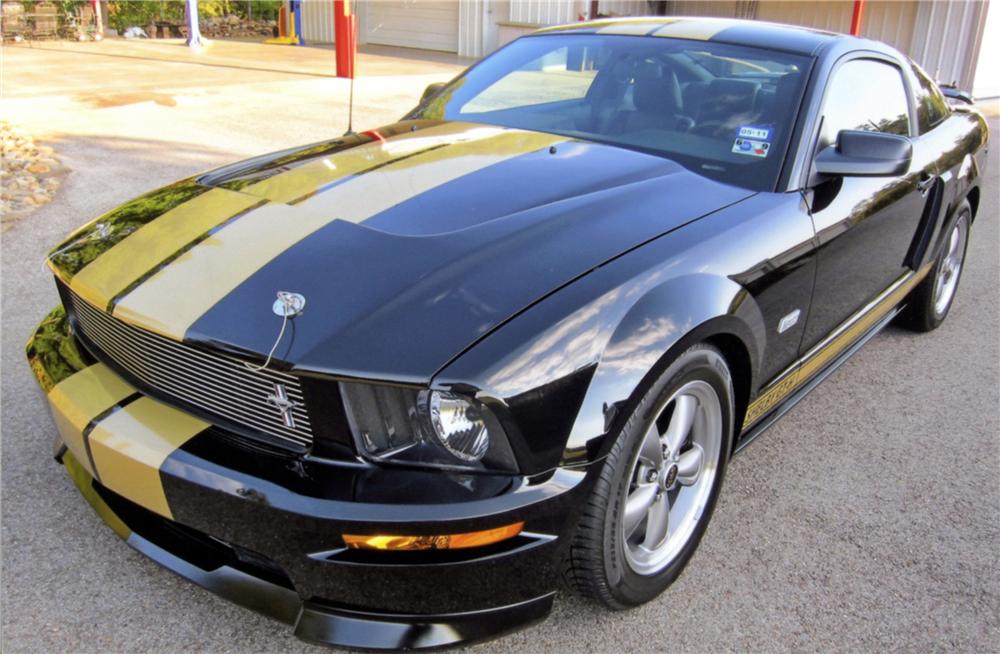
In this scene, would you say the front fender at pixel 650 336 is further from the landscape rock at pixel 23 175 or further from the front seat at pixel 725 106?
the landscape rock at pixel 23 175

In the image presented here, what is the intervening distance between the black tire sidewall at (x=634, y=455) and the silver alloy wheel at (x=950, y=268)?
2353 mm

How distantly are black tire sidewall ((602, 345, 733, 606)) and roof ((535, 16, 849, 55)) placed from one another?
1425 mm

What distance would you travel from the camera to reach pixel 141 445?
6.20ft

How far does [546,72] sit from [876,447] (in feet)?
6.47

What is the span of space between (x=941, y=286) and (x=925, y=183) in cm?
106

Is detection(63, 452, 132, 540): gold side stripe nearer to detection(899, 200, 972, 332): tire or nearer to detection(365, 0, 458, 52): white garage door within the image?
detection(899, 200, 972, 332): tire

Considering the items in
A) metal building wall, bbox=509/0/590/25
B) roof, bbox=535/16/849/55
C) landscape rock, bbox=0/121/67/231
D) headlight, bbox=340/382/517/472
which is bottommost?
landscape rock, bbox=0/121/67/231

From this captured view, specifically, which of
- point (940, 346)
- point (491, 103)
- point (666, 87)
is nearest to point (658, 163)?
point (666, 87)

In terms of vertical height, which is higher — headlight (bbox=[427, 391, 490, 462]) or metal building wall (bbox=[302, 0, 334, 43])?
metal building wall (bbox=[302, 0, 334, 43])

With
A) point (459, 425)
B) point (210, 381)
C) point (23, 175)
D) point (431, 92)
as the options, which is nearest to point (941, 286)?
point (431, 92)

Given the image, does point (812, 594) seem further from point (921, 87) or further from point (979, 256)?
point (979, 256)

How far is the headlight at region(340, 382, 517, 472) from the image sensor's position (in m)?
1.75

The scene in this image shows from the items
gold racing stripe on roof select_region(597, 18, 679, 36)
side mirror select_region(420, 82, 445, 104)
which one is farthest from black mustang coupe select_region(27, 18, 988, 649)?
side mirror select_region(420, 82, 445, 104)

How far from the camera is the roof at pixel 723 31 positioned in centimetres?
306
